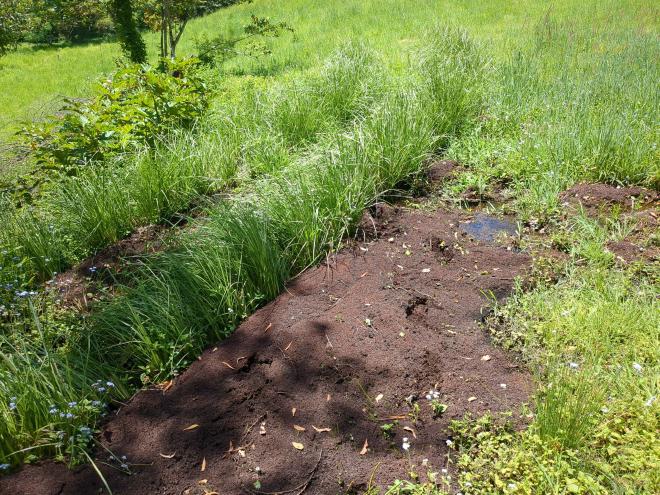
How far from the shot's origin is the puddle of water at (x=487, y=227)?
411 centimetres

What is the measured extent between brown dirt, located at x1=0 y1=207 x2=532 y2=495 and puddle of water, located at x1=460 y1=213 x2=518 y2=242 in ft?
1.93

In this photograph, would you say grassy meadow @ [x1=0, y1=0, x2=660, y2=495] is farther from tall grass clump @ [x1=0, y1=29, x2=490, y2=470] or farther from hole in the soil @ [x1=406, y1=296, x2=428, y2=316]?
hole in the soil @ [x1=406, y1=296, x2=428, y2=316]

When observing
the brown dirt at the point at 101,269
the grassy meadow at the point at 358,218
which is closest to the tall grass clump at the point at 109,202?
the grassy meadow at the point at 358,218

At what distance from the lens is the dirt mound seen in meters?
4.23

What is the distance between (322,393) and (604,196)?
119 inches

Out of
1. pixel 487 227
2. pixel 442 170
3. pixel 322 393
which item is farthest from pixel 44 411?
pixel 442 170

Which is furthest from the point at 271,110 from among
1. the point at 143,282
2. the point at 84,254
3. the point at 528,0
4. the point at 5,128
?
the point at 528,0

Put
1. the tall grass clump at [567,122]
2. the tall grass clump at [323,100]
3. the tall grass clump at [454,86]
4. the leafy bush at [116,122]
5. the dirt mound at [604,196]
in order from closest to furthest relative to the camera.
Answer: the dirt mound at [604,196] → the tall grass clump at [567,122] → the leafy bush at [116,122] → the tall grass clump at [454,86] → the tall grass clump at [323,100]

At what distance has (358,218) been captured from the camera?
13.3ft

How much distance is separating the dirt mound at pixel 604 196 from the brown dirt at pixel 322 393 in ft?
3.93

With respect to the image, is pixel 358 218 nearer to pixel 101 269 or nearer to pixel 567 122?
pixel 101 269

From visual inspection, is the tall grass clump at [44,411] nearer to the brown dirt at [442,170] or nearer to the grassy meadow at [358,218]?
the grassy meadow at [358,218]

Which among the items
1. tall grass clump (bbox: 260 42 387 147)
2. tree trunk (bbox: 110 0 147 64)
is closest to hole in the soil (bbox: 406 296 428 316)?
tall grass clump (bbox: 260 42 387 147)

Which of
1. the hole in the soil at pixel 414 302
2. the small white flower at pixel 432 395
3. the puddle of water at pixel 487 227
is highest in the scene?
the puddle of water at pixel 487 227
